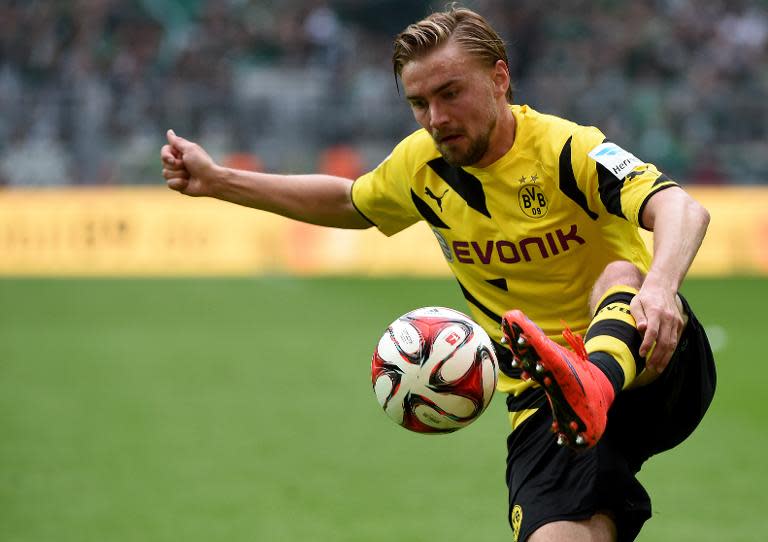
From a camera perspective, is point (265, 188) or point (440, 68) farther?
point (265, 188)

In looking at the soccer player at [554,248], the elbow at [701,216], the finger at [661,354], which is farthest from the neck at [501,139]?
the finger at [661,354]

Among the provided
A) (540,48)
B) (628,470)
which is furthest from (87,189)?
(628,470)

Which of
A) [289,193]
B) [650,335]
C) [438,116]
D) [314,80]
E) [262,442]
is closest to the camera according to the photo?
[650,335]

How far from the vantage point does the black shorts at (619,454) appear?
Answer: 403 cm

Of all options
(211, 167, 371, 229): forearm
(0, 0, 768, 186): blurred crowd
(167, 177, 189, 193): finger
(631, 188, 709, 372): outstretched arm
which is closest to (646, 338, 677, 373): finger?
(631, 188, 709, 372): outstretched arm

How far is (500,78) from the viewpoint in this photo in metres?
4.24

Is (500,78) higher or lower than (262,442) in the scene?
higher

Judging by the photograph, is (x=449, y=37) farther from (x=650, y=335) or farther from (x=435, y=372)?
(x=650, y=335)

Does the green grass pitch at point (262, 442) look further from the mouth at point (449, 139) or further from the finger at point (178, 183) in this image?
the mouth at point (449, 139)

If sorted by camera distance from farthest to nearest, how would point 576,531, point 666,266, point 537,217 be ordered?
point 537,217, point 576,531, point 666,266

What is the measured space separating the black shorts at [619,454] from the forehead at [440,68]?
1.05 metres

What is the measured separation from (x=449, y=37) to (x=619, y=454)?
1484 millimetres

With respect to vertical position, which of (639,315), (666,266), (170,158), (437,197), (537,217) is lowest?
(639,315)

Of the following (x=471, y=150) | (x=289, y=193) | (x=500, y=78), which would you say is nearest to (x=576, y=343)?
(x=471, y=150)
